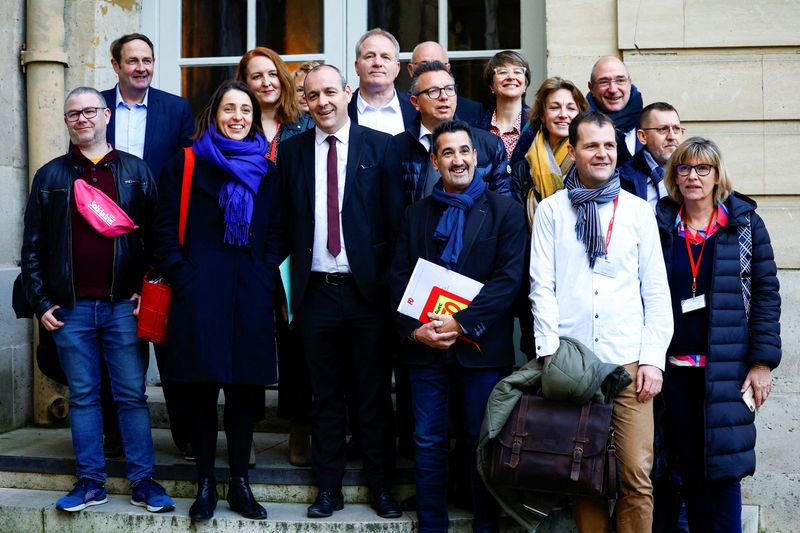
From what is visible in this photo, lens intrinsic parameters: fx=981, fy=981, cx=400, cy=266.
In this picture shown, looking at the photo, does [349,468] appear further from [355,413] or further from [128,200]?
[128,200]

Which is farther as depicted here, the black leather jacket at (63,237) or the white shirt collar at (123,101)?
the white shirt collar at (123,101)

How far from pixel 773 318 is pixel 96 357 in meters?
3.20

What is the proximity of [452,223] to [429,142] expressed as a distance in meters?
0.58

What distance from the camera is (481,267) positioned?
442cm

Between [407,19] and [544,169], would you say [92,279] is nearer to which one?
[544,169]

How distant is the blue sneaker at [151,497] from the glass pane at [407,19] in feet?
11.6

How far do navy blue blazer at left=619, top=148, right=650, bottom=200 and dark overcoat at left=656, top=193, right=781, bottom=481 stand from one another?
46 cm

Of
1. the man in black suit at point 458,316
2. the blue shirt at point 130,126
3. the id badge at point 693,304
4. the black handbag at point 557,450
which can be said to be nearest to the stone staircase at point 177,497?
the man in black suit at point 458,316

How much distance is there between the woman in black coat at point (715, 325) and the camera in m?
4.32

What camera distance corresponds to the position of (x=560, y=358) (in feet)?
13.5

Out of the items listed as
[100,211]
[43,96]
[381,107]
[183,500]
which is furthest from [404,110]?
[43,96]

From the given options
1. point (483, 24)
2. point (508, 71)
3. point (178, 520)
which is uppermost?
point (483, 24)

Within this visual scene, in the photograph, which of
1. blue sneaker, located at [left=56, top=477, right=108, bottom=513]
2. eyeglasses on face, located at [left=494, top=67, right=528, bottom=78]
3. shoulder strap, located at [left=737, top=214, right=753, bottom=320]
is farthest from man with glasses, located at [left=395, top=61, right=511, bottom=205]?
blue sneaker, located at [left=56, top=477, right=108, bottom=513]

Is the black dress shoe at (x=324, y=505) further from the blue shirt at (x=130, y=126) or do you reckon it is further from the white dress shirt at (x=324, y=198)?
the blue shirt at (x=130, y=126)
